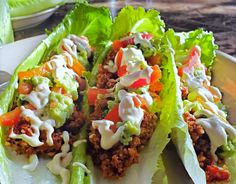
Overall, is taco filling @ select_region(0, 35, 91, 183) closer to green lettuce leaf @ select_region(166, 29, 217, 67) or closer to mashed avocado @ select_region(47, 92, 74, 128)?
mashed avocado @ select_region(47, 92, 74, 128)

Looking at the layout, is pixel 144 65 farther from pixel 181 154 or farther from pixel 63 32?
pixel 63 32

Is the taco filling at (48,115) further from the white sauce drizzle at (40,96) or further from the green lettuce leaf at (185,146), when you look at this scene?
the green lettuce leaf at (185,146)

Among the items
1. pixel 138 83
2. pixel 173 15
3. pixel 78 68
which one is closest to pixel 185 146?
pixel 138 83

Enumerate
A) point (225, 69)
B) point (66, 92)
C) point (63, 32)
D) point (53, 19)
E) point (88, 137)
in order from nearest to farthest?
1. point (88, 137)
2. point (66, 92)
3. point (225, 69)
4. point (63, 32)
5. point (53, 19)

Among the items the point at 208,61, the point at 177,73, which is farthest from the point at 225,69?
the point at 177,73

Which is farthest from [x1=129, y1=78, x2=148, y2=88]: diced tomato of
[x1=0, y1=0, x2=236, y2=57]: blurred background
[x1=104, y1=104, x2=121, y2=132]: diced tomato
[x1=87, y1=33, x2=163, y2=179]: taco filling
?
[x1=0, y1=0, x2=236, y2=57]: blurred background
